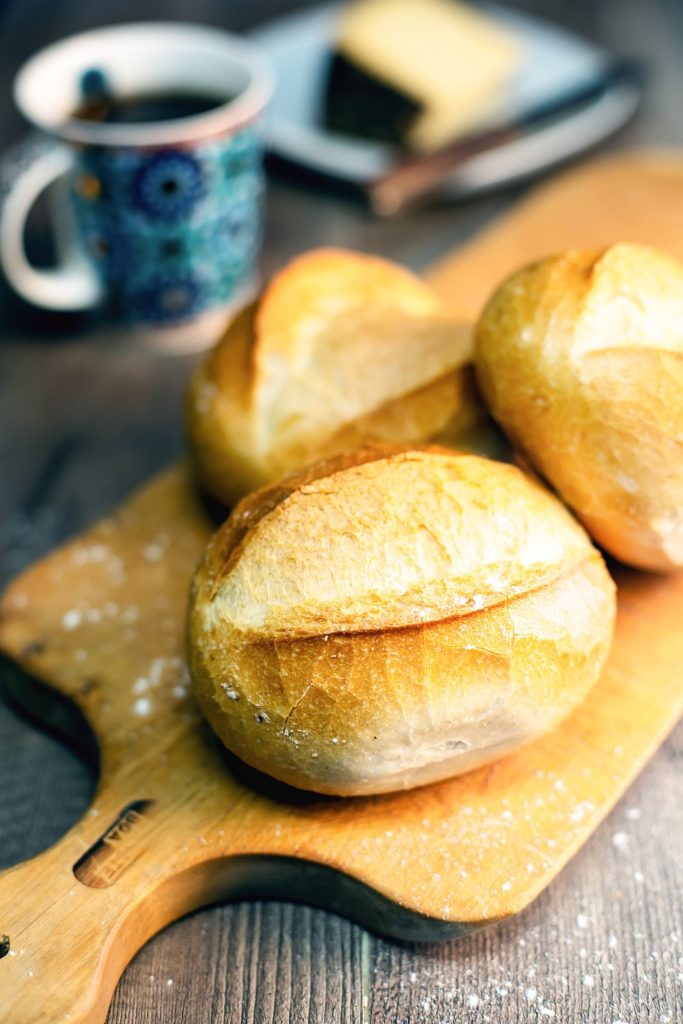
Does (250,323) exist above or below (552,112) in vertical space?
above

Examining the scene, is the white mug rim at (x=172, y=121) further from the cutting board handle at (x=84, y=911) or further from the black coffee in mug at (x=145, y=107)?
the cutting board handle at (x=84, y=911)

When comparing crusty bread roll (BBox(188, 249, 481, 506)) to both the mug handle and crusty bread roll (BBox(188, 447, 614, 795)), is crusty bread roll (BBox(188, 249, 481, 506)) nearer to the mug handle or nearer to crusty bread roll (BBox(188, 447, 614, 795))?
crusty bread roll (BBox(188, 447, 614, 795))

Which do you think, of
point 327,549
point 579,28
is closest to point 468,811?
point 327,549

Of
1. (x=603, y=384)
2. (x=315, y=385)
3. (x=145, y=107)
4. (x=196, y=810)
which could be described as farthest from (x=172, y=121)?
(x=196, y=810)

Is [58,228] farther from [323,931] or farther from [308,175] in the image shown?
[323,931]

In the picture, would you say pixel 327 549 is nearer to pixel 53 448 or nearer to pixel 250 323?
pixel 250 323
